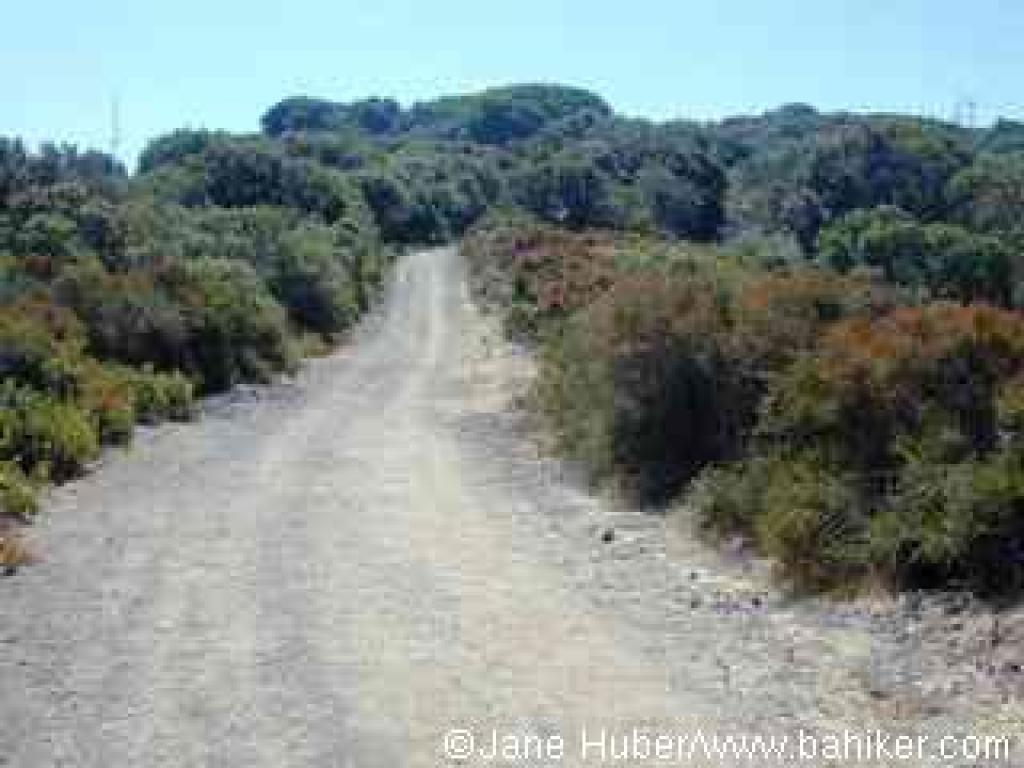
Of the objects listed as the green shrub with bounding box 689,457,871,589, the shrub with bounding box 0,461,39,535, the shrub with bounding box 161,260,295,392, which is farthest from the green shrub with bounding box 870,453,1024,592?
the shrub with bounding box 161,260,295,392

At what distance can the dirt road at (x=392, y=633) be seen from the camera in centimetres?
1059

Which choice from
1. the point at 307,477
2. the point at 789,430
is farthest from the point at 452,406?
the point at 789,430

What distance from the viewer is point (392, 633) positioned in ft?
42.8

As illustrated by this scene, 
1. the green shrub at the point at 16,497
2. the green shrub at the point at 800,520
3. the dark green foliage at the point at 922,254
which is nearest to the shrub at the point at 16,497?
the green shrub at the point at 16,497

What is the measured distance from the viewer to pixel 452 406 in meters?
31.8

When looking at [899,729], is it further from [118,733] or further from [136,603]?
[136,603]

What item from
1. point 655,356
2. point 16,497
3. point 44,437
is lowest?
point 16,497

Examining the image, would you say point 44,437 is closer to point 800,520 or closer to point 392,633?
point 392,633

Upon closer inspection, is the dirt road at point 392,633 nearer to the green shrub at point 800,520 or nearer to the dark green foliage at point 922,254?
Result: the green shrub at point 800,520

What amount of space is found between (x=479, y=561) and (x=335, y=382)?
21.0 m

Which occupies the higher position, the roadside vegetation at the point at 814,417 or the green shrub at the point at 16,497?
the roadside vegetation at the point at 814,417

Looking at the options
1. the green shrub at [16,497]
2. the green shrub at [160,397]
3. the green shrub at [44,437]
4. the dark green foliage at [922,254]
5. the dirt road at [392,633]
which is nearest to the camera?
the dirt road at [392,633]

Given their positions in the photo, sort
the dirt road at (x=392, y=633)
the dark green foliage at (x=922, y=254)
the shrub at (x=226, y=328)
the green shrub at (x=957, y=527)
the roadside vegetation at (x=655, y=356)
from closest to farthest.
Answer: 1. the dirt road at (x=392, y=633)
2. the green shrub at (x=957, y=527)
3. the roadside vegetation at (x=655, y=356)
4. the shrub at (x=226, y=328)
5. the dark green foliage at (x=922, y=254)

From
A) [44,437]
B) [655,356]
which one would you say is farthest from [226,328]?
[655,356]
